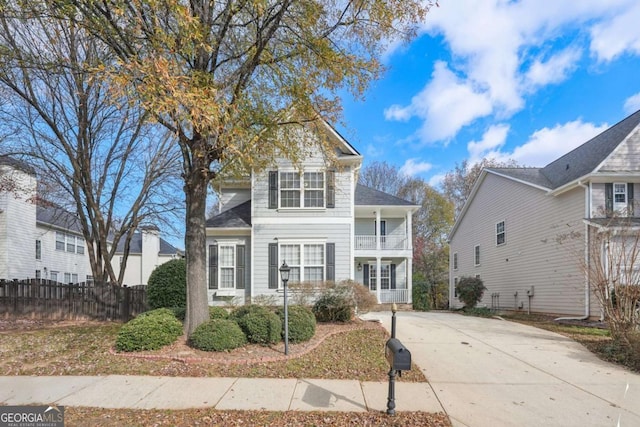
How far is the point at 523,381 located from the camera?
6.14 metres

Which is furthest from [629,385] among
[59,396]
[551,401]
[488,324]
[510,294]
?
[510,294]

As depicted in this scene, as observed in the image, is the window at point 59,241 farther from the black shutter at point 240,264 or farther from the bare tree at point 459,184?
the bare tree at point 459,184

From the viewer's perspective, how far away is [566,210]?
14164 millimetres

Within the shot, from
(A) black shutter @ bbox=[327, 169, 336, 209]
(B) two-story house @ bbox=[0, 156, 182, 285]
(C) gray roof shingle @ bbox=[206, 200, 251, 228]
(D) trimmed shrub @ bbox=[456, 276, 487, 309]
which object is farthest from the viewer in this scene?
(D) trimmed shrub @ bbox=[456, 276, 487, 309]

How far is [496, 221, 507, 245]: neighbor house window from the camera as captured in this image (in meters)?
18.6

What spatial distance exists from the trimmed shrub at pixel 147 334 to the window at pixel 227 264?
269 inches

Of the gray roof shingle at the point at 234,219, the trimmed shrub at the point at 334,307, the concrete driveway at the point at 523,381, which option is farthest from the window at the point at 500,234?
the gray roof shingle at the point at 234,219

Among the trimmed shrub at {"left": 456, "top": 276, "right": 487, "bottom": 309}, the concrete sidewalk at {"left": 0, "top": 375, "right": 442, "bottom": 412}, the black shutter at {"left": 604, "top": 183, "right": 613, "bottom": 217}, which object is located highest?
the black shutter at {"left": 604, "top": 183, "right": 613, "bottom": 217}

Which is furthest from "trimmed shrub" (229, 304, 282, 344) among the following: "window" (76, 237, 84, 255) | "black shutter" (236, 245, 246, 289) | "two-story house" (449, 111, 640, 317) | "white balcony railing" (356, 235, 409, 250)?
"window" (76, 237, 84, 255)

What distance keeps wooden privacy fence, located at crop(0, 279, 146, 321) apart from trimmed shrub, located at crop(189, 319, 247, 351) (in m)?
6.80

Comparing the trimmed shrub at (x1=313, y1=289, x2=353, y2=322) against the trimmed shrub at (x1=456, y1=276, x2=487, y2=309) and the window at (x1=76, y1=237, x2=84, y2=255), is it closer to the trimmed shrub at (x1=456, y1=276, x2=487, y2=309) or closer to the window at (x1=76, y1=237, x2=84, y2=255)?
the trimmed shrub at (x1=456, y1=276, x2=487, y2=309)

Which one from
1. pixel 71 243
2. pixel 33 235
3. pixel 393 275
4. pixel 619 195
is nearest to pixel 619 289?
pixel 619 195

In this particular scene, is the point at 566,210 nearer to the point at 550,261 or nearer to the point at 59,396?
the point at 550,261

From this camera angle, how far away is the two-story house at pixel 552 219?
42.3 feet
